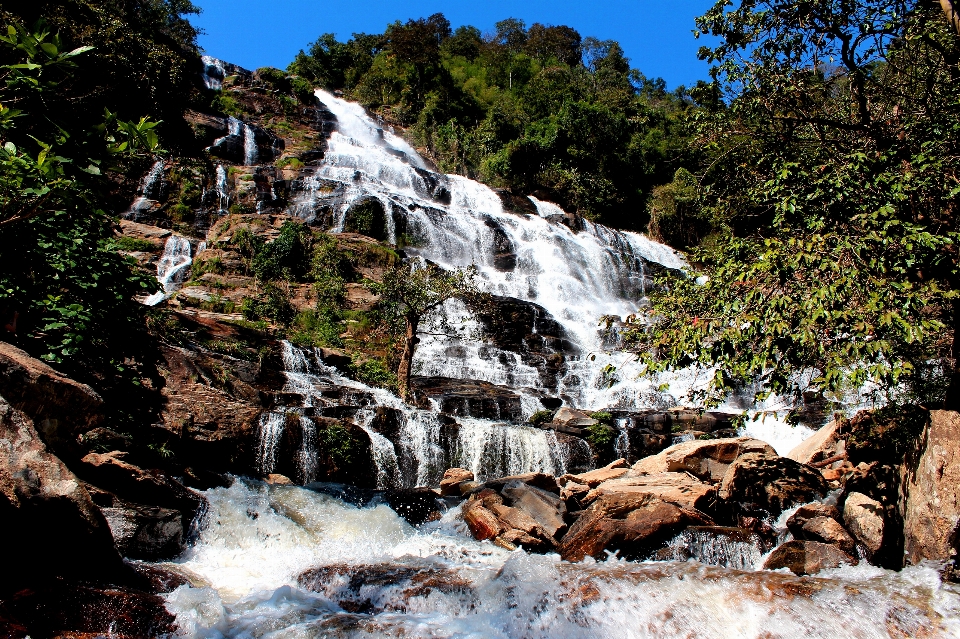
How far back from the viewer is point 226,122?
34625 mm

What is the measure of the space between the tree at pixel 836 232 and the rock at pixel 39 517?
5779 mm

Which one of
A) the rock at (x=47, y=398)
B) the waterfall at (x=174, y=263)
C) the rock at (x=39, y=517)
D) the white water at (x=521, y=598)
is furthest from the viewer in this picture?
the waterfall at (x=174, y=263)

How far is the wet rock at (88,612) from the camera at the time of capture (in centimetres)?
411

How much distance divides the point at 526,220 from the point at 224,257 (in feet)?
51.9

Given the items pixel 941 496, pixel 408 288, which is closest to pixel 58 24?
pixel 408 288

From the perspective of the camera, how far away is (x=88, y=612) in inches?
173

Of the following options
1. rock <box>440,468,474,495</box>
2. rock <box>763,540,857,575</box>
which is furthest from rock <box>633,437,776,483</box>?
rock <box>763,540,857,575</box>

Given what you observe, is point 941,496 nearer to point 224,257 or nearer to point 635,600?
point 635,600

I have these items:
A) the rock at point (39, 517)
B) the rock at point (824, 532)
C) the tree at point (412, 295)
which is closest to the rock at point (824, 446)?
the rock at point (824, 532)

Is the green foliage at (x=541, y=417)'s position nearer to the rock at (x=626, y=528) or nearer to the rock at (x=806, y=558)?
the rock at (x=626, y=528)

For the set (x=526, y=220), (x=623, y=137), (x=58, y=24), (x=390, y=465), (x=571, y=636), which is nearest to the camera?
(x=571, y=636)

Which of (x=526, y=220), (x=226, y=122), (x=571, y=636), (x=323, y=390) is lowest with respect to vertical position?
(x=571, y=636)

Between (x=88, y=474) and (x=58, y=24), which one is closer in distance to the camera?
(x=88, y=474)

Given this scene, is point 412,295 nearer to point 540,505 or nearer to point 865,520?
point 540,505
